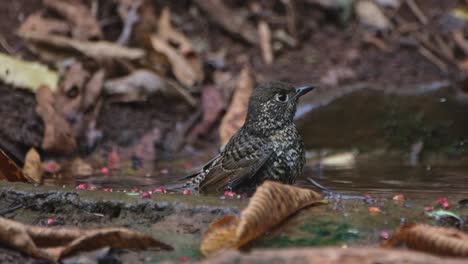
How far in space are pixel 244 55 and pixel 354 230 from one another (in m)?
6.37

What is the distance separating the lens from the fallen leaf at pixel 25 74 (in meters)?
8.86

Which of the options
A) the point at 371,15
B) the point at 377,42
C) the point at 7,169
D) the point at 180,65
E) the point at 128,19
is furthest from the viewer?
the point at 371,15

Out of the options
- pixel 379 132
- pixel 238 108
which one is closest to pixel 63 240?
pixel 238 108

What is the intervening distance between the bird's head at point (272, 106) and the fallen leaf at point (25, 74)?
119 inches

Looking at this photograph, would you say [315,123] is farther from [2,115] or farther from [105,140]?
[2,115]

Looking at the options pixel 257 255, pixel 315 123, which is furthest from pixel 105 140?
pixel 257 255

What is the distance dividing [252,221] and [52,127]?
4.49m

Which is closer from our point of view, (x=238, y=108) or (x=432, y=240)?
(x=432, y=240)

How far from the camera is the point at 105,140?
29.3 ft

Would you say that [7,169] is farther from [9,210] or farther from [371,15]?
[371,15]

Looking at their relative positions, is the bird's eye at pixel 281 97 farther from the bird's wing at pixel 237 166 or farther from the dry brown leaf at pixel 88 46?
the dry brown leaf at pixel 88 46

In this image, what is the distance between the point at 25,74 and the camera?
8.97 metres

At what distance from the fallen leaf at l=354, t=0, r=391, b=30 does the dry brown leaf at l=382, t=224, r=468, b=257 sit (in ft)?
23.9

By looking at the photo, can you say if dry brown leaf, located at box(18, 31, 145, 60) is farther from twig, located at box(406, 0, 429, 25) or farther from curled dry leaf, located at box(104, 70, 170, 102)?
twig, located at box(406, 0, 429, 25)
